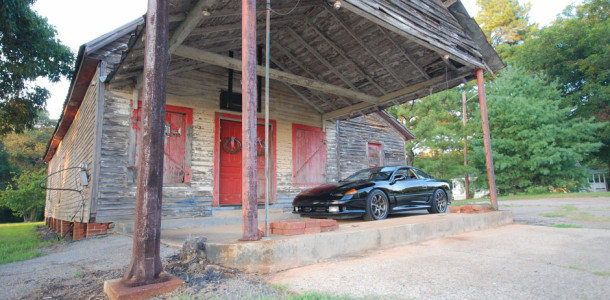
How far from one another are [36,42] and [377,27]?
10.7m

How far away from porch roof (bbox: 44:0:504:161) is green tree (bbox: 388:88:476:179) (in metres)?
14.5

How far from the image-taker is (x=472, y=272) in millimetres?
3264

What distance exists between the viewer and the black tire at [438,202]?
7.70 m

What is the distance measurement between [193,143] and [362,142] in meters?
6.62

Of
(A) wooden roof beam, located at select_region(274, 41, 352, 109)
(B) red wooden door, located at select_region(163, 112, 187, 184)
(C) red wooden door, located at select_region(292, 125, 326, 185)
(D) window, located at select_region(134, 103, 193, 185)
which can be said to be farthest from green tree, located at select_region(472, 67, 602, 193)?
(B) red wooden door, located at select_region(163, 112, 187, 184)

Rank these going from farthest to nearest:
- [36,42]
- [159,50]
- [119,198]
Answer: [36,42] < [119,198] < [159,50]

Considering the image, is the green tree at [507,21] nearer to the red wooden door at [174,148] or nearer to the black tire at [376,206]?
the black tire at [376,206]

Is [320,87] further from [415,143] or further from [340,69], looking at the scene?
[415,143]

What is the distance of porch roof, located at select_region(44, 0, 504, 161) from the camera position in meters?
5.89

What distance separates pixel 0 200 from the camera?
24094mm

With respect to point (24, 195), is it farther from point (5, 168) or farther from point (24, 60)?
point (24, 60)

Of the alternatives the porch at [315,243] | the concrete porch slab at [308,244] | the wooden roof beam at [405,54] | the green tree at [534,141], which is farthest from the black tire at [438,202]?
the green tree at [534,141]

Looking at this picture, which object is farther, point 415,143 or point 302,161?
point 415,143

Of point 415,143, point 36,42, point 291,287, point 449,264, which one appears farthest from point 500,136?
point 36,42
